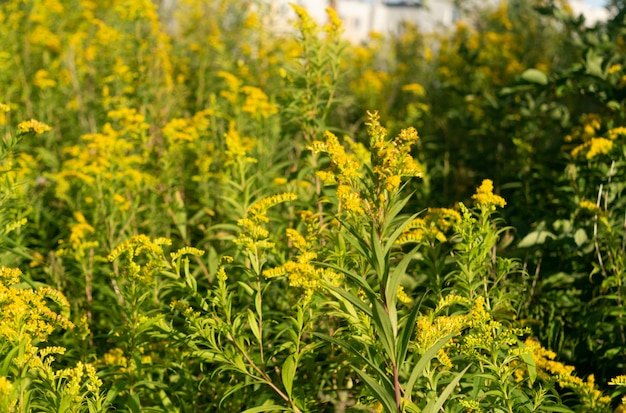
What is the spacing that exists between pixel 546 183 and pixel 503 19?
4.33 meters

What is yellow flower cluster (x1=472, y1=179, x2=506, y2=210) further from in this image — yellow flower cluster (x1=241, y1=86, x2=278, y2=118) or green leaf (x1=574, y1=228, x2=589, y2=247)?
yellow flower cluster (x1=241, y1=86, x2=278, y2=118)

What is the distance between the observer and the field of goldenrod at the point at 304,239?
5.96 ft

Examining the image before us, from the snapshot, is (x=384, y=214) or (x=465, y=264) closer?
(x=384, y=214)

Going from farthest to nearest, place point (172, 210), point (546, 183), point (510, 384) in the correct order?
point (546, 183)
point (172, 210)
point (510, 384)

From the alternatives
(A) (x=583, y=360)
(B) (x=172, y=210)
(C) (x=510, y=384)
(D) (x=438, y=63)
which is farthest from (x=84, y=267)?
(D) (x=438, y=63)

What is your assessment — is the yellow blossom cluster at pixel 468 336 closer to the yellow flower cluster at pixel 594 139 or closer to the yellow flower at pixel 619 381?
the yellow flower at pixel 619 381

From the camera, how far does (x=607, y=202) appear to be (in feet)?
9.57

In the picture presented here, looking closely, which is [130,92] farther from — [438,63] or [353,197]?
[438,63]

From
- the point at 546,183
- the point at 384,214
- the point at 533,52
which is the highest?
the point at 533,52

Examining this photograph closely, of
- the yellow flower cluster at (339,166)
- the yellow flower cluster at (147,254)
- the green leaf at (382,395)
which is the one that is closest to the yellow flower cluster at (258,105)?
the yellow flower cluster at (147,254)

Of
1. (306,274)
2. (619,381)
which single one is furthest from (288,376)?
(619,381)

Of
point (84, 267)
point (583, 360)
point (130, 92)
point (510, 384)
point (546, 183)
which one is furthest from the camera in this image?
point (130, 92)

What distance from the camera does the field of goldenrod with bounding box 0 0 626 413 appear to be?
1.82 meters

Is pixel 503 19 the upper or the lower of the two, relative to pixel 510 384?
upper
